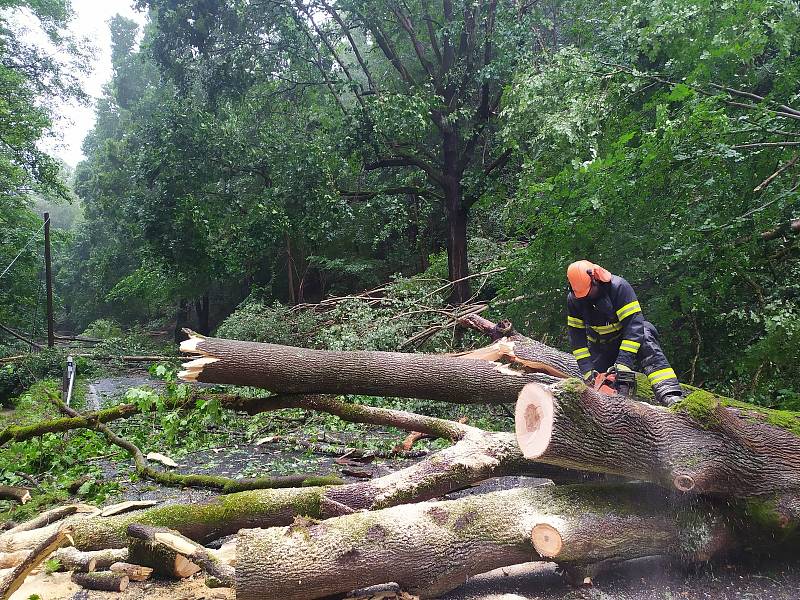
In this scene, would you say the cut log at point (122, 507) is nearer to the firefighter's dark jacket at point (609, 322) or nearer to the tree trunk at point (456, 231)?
the firefighter's dark jacket at point (609, 322)

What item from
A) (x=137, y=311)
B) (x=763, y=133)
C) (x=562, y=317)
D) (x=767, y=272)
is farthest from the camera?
(x=137, y=311)

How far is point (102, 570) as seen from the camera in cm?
280

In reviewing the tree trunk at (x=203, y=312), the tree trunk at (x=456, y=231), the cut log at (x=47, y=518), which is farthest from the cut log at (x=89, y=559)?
the tree trunk at (x=203, y=312)

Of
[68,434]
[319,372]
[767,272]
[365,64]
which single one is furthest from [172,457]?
[365,64]

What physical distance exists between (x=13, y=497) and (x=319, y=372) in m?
2.57

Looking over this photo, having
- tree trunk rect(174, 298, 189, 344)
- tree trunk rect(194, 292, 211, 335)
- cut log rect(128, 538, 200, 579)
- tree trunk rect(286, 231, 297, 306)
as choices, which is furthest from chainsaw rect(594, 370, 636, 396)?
tree trunk rect(174, 298, 189, 344)

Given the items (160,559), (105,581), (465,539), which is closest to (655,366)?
(465,539)

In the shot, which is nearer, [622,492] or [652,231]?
[622,492]

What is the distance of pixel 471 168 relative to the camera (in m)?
10.4

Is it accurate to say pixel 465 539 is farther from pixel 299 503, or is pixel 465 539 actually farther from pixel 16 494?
pixel 16 494

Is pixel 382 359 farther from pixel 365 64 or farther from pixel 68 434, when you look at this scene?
pixel 365 64

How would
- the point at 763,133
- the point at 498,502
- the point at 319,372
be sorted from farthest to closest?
the point at 763,133 < the point at 319,372 < the point at 498,502

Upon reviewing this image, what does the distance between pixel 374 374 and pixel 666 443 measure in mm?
1959

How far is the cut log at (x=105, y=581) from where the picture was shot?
2619 mm
